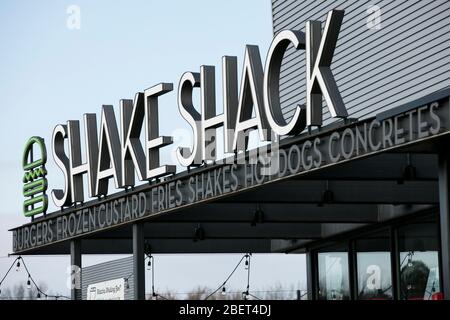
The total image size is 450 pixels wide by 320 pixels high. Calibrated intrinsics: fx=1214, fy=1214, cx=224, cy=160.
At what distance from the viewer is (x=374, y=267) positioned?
90.9 feet

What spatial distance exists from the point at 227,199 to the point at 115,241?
8514 mm

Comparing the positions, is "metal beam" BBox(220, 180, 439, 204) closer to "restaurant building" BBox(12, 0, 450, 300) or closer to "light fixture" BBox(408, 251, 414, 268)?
"restaurant building" BBox(12, 0, 450, 300)

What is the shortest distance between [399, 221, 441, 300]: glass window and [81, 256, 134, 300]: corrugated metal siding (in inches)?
233

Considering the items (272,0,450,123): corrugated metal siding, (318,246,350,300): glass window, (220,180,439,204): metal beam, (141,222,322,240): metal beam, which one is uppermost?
(272,0,450,123): corrugated metal siding

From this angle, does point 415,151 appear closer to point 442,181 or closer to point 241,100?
point 442,181

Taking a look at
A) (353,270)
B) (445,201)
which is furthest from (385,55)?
(445,201)

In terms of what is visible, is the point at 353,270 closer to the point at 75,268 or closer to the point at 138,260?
the point at 138,260

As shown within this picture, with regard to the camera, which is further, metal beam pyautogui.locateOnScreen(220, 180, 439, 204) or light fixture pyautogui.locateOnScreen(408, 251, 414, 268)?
light fixture pyautogui.locateOnScreen(408, 251, 414, 268)

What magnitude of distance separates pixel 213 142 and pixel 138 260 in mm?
3349

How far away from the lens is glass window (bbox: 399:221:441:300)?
25.1 meters

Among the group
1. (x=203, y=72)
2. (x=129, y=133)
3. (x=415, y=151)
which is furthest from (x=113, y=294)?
(x=415, y=151)

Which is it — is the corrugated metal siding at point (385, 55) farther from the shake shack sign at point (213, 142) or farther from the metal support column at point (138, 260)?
the metal support column at point (138, 260)

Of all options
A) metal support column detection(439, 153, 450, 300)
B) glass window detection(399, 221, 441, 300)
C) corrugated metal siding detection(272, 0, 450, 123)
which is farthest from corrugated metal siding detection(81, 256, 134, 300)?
metal support column detection(439, 153, 450, 300)

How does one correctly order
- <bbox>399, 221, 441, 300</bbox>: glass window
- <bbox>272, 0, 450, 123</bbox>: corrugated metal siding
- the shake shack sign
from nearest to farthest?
the shake shack sign, <bbox>272, 0, 450, 123</bbox>: corrugated metal siding, <bbox>399, 221, 441, 300</bbox>: glass window
